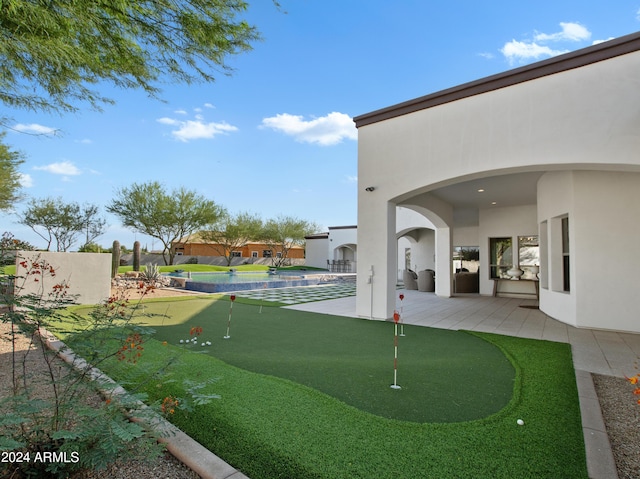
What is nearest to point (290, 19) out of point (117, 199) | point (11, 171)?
point (11, 171)

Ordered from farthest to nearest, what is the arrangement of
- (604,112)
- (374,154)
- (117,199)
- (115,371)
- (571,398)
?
(117,199)
(374,154)
(604,112)
(571,398)
(115,371)

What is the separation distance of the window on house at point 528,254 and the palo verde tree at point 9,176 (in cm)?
1964

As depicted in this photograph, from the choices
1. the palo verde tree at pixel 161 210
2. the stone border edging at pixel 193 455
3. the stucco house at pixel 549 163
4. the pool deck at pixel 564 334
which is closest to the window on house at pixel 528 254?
the pool deck at pixel 564 334

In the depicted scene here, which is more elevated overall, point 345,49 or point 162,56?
point 345,49

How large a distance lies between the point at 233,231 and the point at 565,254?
2794cm

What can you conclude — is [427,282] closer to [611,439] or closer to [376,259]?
[376,259]

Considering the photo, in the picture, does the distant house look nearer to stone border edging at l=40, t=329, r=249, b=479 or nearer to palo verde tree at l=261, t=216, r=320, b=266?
palo verde tree at l=261, t=216, r=320, b=266

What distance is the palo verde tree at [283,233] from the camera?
113 ft

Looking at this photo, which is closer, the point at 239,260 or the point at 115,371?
the point at 115,371

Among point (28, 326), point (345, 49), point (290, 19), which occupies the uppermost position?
point (345, 49)

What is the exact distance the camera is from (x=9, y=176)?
44.7 feet

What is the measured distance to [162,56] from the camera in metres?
4.28

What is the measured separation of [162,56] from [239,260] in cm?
3234

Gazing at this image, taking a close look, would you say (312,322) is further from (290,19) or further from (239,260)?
(239,260)
